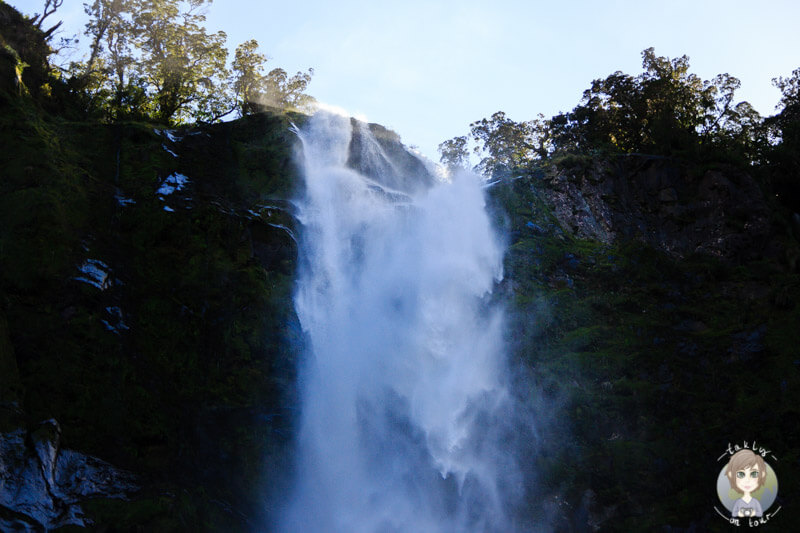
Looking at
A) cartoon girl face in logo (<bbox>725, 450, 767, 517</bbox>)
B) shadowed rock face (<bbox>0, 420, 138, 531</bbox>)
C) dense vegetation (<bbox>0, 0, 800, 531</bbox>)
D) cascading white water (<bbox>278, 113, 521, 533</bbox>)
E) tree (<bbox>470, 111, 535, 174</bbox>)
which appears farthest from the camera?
tree (<bbox>470, 111, 535, 174</bbox>)

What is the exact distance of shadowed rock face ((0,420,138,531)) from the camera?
13.5m

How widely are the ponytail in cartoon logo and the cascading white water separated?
218 inches

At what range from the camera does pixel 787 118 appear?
3297 centimetres

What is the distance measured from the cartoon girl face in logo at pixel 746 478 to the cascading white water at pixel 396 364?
573 centimetres

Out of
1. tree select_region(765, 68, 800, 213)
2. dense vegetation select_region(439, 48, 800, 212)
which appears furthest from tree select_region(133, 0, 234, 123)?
tree select_region(765, 68, 800, 213)

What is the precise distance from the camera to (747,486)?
49.6 ft

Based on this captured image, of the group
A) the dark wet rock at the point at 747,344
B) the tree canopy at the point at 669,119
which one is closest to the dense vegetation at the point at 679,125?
the tree canopy at the point at 669,119

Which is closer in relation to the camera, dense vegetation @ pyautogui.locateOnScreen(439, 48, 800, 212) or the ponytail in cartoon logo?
the ponytail in cartoon logo

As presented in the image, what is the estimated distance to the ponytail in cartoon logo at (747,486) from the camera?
14.3 metres

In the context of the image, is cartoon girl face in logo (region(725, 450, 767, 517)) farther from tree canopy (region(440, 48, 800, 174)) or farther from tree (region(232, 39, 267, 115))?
tree (region(232, 39, 267, 115))

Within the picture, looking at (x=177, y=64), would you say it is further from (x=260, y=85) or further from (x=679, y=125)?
(x=679, y=125)

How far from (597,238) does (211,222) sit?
694 inches

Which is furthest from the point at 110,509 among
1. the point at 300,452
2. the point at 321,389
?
→ the point at 321,389

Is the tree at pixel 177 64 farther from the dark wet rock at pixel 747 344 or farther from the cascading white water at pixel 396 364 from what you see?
the dark wet rock at pixel 747 344
